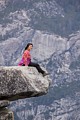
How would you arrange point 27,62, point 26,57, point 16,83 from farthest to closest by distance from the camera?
point 26,57 → point 27,62 → point 16,83

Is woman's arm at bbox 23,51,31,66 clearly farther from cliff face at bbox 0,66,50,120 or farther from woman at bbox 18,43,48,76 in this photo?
cliff face at bbox 0,66,50,120

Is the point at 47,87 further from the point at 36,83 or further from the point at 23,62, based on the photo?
the point at 23,62

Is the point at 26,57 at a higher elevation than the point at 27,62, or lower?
higher

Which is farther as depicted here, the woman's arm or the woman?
the woman's arm

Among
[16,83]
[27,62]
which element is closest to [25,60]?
[27,62]

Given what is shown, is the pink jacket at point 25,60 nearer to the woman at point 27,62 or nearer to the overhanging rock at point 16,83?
the woman at point 27,62

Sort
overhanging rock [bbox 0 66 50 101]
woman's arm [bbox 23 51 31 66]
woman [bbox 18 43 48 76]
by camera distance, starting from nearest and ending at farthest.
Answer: overhanging rock [bbox 0 66 50 101] → woman [bbox 18 43 48 76] → woman's arm [bbox 23 51 31 66]

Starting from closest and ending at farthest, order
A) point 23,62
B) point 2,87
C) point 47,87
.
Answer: point 2,87, point 47,87, point 23,62

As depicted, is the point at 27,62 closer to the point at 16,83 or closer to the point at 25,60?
the point at 25,60

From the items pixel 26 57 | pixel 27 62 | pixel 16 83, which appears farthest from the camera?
pixel 26 57

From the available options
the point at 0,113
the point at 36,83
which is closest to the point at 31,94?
the point at 36,83

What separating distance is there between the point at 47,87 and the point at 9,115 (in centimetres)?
178

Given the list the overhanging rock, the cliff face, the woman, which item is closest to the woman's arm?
the woman

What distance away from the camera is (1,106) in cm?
1364
